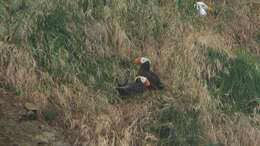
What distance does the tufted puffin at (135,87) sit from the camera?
757 centimetres

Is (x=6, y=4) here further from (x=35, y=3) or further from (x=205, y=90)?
(x=205, y=90)

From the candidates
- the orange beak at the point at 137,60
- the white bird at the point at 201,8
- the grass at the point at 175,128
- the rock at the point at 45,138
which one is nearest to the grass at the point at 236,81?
the grass at the point at 175,128

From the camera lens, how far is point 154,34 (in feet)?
29.1

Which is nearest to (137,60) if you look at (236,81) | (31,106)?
(236,81)

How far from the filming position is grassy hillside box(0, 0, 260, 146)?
7043 millimetres

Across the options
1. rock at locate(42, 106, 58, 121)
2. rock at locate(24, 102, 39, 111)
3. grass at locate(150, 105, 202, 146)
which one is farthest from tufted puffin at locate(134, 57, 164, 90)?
rock at locate(24, 102, 39, 111)

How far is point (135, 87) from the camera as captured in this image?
7598 millimetres

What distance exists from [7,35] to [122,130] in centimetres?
206

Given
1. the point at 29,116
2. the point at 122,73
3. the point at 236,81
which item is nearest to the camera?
the point at 29,116

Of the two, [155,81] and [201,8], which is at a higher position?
[201,8]

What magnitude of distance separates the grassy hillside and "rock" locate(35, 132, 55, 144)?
0.05 meters

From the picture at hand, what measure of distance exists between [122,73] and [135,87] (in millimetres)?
477

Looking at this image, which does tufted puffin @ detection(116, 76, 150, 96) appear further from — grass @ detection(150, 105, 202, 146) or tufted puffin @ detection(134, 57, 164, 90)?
grass @ detection(150, 105, 202, 146)

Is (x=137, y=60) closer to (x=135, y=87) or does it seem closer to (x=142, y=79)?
(x=142, y=79)
